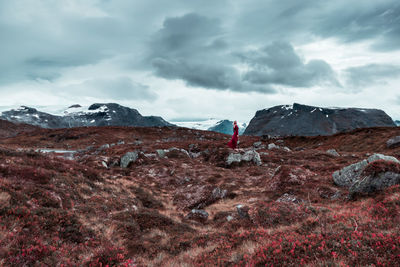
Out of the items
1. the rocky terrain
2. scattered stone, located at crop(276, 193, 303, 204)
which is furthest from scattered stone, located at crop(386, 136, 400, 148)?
scattered stone, located at crop(276, 193, 303, 204)

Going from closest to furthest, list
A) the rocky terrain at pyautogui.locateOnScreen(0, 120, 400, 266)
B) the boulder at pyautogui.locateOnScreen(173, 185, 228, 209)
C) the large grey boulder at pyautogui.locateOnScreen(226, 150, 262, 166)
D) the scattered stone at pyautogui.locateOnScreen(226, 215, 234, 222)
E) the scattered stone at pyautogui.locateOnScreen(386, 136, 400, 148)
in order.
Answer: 1. the rocky terrain at pyautogui.locateOnScreen(0, 120, 400, 266)
2. the scattered stone at pyautogui.locateOnScreen(226, 215, 234, 222)
3. the boulder at pyautogui.locateOnScreen(173, 185, 228, 209)
4. the large grey boulder at pyautogui.locateOnScreen(226, 150, 262, 166)
5. the scattered stone at pyautogui.locateOnScreen(386, 136, 400, 148)

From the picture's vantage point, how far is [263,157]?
39.6 meters

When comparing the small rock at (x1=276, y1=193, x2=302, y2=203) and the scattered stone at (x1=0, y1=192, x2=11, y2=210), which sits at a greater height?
the scattered stone at (x1=0, y1=192, x2=11, y2=210)

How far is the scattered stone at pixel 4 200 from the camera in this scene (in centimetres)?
873

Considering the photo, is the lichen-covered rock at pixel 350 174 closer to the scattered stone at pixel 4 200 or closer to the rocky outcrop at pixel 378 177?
the rocky outcrop at pixel 378 177

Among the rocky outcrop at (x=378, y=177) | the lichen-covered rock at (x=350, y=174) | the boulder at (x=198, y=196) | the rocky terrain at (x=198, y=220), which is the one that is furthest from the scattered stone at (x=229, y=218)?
the lichen-covered rock at (x=350, y=174)

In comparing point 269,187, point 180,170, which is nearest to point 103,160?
point 180,170

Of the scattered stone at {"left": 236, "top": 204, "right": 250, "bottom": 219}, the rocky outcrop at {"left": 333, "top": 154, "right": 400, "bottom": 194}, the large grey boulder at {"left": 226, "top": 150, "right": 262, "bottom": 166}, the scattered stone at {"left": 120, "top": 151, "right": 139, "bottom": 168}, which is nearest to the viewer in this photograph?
the rocky outcrop at {"left": 333, "top": 154, "right": 400, "bottom": 194}

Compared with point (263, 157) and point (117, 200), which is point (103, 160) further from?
point (263, 157)

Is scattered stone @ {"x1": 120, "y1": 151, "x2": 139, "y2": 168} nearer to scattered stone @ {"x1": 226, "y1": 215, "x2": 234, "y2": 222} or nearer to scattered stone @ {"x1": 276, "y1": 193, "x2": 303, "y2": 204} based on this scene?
scattered stone @ {"x1": 226, "y1": 215, "x2": 234, "y2": 222}

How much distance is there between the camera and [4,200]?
915 cm

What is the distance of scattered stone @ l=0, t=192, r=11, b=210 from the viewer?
8.73m

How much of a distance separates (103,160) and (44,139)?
267 ft

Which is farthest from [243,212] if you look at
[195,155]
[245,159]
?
[195,155]
